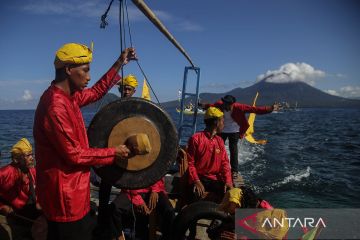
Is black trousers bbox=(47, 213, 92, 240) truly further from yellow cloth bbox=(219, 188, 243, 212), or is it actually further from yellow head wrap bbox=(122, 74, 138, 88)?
yellow head wrap bbox=(122, 74, 138, 88)

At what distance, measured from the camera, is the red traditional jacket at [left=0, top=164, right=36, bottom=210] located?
5.11m

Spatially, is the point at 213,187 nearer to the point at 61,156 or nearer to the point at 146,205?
the point at 146,205

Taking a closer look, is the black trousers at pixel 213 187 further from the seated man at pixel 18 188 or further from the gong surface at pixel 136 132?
the gong surface at pixel 136 132

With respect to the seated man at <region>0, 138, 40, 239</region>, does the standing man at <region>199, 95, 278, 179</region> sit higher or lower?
higher

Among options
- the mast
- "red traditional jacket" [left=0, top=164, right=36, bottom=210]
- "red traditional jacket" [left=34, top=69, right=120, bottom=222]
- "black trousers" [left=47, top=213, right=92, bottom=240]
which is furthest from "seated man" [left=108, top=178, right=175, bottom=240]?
the mast

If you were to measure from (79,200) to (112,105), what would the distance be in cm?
92

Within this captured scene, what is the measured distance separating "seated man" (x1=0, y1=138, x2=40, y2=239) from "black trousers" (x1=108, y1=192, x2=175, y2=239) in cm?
143

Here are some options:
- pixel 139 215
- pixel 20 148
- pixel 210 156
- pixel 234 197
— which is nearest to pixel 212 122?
pixel 210 156

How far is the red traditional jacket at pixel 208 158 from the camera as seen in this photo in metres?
5.88

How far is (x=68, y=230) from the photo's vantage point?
8.96ft

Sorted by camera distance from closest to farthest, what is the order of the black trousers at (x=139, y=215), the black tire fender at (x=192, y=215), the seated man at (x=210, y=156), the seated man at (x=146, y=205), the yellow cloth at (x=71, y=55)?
1. the yellow cloth at (x=71, y=55)
2. the black tire fender at (x=192, y=215)
3. the black trousers at (x=139, y=215)
4. the seated man at (x=146, y=205)
5. the seated man at (x=210, y=156)

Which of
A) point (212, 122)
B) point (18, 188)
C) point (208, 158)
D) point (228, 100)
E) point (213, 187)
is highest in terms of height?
point (228, 100)

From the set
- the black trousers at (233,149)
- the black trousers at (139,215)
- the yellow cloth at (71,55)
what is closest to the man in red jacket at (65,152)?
the yellow cloth at (71,55)

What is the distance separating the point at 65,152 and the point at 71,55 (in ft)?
2.47
